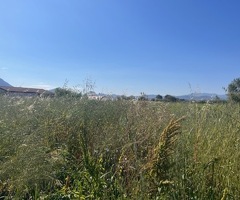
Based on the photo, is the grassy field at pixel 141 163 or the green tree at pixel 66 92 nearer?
the grassy field at pixel 141 163

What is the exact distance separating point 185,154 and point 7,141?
235 centimetres

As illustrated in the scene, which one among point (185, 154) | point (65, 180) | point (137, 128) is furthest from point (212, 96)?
point (65, 180)

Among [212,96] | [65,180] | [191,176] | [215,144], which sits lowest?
[65,180]

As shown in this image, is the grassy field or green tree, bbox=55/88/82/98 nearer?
the grassy field

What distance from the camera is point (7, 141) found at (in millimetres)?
3826

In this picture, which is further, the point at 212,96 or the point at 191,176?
the point at 212,96

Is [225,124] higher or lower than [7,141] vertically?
higher

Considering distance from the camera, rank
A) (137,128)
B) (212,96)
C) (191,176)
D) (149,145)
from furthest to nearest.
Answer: (212,96)
(137,128)
(149,145)
(191,176)

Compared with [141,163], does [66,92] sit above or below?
above

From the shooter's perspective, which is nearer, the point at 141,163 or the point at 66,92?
the point at 141,163

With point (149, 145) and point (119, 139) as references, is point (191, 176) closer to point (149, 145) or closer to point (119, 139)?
point (149, 145)

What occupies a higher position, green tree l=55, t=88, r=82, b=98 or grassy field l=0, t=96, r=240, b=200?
green tree l=55, t=88, r=82, b=98

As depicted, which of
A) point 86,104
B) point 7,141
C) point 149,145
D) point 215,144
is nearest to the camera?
point 215,144

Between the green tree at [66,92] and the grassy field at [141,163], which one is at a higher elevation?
the green tree at [66,92]
